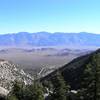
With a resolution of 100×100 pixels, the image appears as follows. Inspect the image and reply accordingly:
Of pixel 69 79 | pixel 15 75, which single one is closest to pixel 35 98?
pixel 69 79

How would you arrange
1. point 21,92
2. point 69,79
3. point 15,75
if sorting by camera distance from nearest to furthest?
point 21,92, point 69,79, point 15,75

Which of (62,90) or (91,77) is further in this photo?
(62,90)

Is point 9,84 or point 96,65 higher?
point 96,65

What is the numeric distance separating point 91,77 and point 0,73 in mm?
75825

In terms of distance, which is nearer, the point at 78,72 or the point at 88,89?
the point at 88,89

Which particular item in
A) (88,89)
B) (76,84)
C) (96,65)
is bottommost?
(76,84)

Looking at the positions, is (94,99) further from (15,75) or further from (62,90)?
(15,75)

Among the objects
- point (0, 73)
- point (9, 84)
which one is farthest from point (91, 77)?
point (0, 73)

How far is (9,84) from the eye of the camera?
9000 centimetres

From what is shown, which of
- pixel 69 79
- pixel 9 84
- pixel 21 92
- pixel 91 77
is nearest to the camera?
pixel 91 77

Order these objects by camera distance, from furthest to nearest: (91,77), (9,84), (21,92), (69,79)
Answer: (69,79) < (9,84) < (21,92) < (91,77)

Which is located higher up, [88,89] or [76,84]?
[88,89]

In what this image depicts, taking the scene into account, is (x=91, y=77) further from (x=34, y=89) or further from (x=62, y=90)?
(x=34, y=89)

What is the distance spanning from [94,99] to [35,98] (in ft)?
28.3
